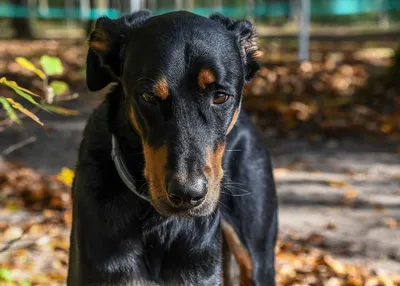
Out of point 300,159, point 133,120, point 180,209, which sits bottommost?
point 300,159

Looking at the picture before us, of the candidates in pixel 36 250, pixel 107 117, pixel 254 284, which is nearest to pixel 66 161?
pixel 36 250

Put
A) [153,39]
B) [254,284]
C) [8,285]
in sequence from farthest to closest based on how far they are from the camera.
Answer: [8,285] → [254,284] → [153,39]

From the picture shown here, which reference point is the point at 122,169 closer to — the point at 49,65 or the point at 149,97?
the point at 149,97

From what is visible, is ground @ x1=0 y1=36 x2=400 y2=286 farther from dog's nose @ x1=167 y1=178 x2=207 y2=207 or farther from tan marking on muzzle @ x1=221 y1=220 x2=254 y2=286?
tan marking on muzzle @ x1=221 y1=220 x2=254 y2=286

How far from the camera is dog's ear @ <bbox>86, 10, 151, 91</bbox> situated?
310cm

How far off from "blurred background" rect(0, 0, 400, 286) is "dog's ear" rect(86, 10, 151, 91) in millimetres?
311

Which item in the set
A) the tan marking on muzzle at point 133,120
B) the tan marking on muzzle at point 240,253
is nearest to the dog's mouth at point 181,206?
the tan marking on muzzle at point 133,120

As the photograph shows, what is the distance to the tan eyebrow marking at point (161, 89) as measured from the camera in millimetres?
2758

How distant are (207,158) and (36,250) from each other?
127 inches

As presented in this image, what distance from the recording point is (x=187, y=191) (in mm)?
2588

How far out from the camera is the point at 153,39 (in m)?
2.91

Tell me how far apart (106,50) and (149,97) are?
1.42 ft

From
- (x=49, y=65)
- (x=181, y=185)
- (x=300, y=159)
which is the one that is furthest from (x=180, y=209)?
(x=300, y=159)

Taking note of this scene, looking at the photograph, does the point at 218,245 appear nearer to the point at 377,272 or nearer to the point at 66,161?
the point at 377,272
